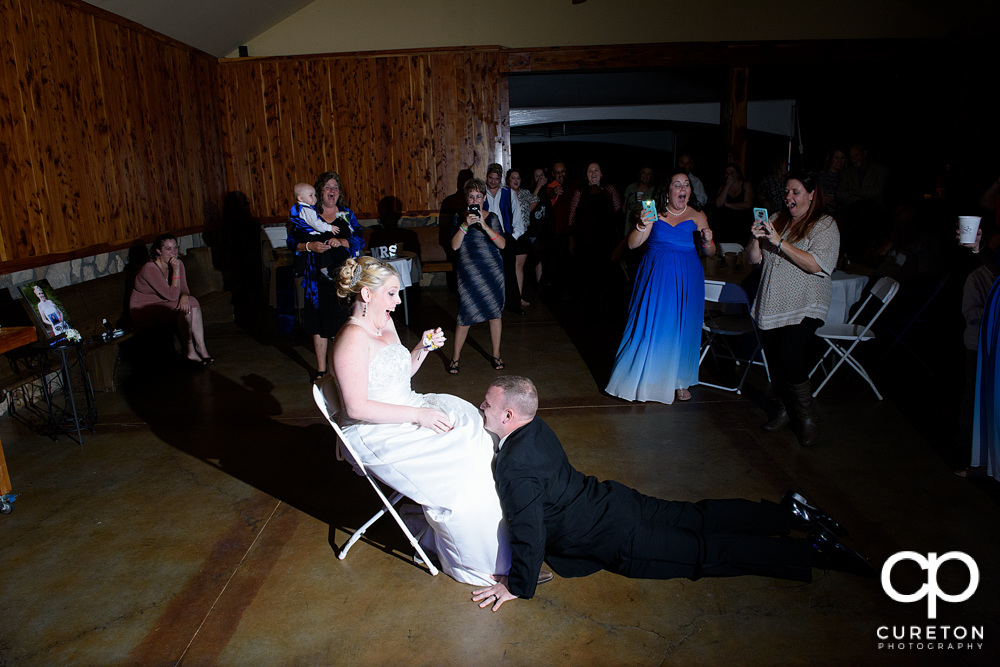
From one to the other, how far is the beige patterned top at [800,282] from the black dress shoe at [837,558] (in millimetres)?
1434

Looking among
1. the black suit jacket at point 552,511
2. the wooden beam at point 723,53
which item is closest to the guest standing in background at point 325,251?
the black suit jacket at point 552,511

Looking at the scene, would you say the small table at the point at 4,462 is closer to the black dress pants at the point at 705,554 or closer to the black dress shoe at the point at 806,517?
the black dress pants at the point at 705,554

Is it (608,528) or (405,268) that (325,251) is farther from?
(608,528)

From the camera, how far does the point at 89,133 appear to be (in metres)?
6.32

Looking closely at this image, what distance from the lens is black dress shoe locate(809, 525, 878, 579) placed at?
2621mm

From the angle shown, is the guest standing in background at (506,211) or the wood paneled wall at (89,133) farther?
the guest standing in background at (506,211)

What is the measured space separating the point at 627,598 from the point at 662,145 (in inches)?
486

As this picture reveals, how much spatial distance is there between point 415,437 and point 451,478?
23 centimetres

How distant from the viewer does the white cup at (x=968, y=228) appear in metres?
3.25

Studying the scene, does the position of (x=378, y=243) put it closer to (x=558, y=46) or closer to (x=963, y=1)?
(x=558, y=46)

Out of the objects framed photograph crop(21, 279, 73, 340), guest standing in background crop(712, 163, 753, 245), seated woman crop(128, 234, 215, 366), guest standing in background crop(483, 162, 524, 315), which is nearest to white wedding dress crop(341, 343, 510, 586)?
framed photograph crop(21, 279, 73, 340)

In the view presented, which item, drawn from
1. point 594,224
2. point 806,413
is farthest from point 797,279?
point 594,224

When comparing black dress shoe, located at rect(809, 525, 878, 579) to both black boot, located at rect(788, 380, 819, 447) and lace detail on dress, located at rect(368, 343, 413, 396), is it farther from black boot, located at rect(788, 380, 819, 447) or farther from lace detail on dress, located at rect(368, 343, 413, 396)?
lace detail on dress, located at rect(368, 343, 413, 396)

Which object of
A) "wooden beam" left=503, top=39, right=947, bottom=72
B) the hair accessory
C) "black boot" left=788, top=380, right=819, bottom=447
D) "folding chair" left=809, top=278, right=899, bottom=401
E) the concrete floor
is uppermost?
"wooden beam" left=503, top=39, right=947, bottom=72
